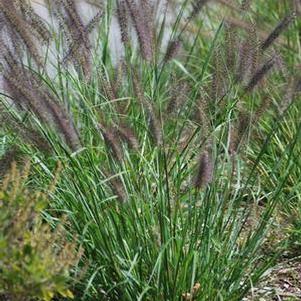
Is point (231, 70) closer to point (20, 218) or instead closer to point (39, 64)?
point (39, 64)

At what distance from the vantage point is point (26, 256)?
301 cm

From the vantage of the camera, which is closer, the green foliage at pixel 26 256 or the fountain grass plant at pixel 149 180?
the green foliage at pixel 26 256

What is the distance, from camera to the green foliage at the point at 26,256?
2928 millimetres

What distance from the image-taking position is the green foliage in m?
2.93

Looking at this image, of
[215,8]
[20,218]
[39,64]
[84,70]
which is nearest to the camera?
[20,218]

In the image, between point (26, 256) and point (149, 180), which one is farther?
point (149, 180)

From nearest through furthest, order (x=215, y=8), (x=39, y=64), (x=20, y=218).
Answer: (x=20, y=218), (x=39, y=64), (x=215, y=8)

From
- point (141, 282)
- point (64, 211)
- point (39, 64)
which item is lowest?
point (141, 282)

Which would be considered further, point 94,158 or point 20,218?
point 94,158

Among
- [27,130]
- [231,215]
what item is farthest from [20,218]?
[231,215]

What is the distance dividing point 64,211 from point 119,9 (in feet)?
2.61

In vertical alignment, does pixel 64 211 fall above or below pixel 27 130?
below

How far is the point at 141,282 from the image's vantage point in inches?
140

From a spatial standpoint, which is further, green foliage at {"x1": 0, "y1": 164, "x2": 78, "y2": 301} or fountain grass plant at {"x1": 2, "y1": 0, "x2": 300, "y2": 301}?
fountain grass plant at {"x1": 2, "y1": 0, "x2": 300, "y2": 301}
